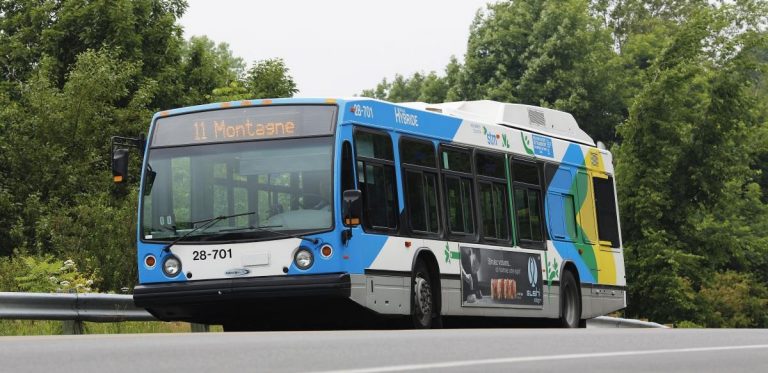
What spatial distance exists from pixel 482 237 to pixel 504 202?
0.92m

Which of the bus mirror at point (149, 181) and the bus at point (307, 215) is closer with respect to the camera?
the bus at point (307, 215)

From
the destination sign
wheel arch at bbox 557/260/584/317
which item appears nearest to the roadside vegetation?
the destination sign

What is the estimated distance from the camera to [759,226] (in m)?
66.1

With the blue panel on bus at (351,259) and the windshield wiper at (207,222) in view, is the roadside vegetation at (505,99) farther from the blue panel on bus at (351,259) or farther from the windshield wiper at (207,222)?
the blue panel on bus at (351,259)

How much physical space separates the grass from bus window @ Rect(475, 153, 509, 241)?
3999 mm

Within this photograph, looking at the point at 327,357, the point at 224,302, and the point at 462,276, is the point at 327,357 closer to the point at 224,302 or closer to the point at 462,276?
the point at 224,302

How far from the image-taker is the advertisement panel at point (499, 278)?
19.0 m

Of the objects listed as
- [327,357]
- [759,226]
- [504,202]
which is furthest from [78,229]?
[759,226]

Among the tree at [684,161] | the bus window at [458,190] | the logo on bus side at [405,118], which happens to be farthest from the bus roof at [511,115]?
the tree at [684,161]

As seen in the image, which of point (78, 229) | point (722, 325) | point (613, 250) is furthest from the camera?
point (722, 325)

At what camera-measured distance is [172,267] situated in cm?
1681

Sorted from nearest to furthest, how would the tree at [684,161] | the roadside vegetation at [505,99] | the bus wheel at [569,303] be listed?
the bus wheel at [569,303]
the roadside vegetation at [505,99]
the tree at [684,161]

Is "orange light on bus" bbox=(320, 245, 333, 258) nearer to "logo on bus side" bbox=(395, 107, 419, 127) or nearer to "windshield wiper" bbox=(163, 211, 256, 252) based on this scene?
"windshield wiper" bbox=(163, 211, 256, 252)

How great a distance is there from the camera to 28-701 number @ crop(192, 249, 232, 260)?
16547mm
